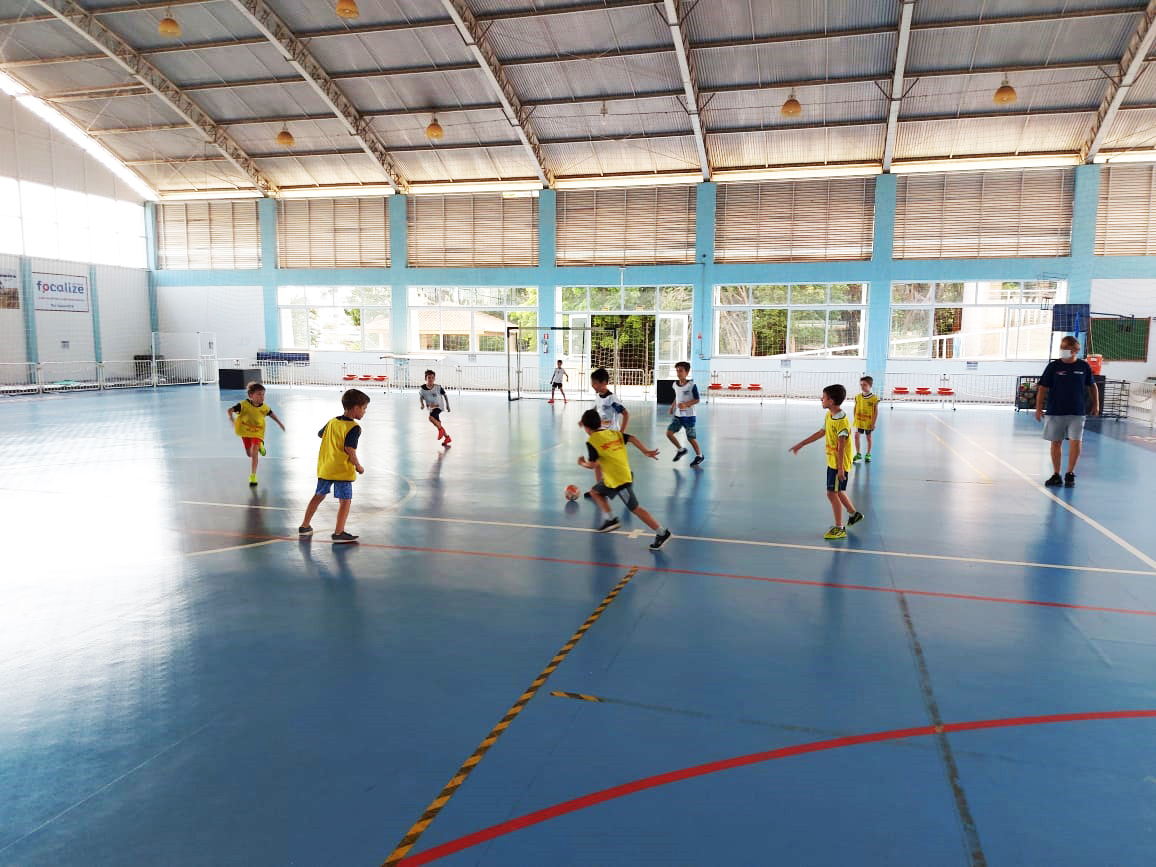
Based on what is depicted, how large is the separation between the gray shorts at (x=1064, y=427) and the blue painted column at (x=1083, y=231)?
1889 cm

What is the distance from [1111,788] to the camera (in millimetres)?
3771

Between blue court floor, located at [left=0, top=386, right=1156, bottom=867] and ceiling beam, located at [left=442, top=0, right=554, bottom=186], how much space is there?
18.2m

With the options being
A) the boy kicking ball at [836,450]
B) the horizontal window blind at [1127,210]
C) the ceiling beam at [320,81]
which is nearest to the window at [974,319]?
the horizontal window blind at [1127,210]

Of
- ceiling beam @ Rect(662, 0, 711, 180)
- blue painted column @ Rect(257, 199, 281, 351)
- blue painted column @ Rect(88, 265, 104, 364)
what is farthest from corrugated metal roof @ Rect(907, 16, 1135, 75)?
blue painted column @ Rect(88, 265, 104, 364)

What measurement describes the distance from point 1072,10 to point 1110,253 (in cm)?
952

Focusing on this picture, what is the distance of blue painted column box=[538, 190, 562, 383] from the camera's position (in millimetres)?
32062

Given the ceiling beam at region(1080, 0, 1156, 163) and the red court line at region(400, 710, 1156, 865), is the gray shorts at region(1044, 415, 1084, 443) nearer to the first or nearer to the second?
the red court line at region(400, 710, 1156, 865)

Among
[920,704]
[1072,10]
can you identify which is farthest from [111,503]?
[1072,10]

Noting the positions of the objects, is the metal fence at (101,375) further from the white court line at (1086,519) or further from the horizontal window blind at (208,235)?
the white court line at (1086,519)

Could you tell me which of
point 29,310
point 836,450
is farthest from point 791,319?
point 29,310

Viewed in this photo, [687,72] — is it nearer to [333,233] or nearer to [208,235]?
[333,233]

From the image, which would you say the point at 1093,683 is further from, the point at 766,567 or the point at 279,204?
the point at 279,204

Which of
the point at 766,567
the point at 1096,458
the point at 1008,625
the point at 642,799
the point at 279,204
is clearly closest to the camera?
the point at 642,799

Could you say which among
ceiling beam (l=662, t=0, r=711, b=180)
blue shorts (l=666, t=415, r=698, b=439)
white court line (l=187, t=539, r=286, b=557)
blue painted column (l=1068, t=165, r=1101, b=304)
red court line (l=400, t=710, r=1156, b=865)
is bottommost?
red court line (l=400, t=710, r=1156, b=865)
